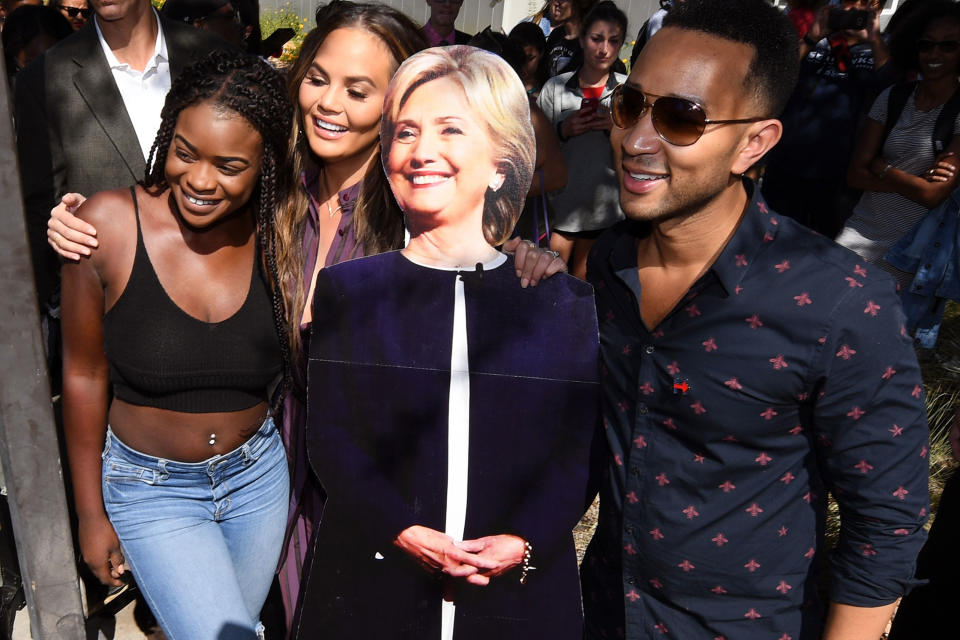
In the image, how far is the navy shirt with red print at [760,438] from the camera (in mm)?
1406

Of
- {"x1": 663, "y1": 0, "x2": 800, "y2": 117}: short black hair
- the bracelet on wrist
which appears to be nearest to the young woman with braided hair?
the bracelet on wrist

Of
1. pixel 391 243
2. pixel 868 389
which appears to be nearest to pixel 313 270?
pixel 391 243

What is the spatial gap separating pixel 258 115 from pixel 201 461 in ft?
2.81

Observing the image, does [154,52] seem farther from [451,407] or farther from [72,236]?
[451,407]

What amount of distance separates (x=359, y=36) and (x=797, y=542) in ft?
4.66

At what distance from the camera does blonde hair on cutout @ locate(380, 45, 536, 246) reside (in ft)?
5.39

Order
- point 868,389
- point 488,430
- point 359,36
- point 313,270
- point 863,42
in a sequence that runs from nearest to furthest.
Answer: point 868,389, point 488,430, point 359,36, point 313,270, point 863,42

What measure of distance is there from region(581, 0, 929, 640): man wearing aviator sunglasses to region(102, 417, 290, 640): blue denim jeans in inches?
37.0

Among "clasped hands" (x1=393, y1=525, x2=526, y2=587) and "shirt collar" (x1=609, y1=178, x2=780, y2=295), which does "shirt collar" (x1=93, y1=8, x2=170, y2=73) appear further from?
"shirt collar" (x1=609, y1=178, x2=780, y2=295)

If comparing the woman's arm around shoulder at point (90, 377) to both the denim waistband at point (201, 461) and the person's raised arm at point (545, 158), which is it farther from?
the person's raised arm at point (545, 158)

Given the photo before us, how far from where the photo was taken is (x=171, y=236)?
190 centimetres

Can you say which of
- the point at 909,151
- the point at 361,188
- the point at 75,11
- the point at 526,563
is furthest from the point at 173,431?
the point at 75,11

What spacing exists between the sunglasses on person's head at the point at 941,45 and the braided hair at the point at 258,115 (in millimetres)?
3476

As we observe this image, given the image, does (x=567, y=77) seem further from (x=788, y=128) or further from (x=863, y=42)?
(x=863, y=42)
